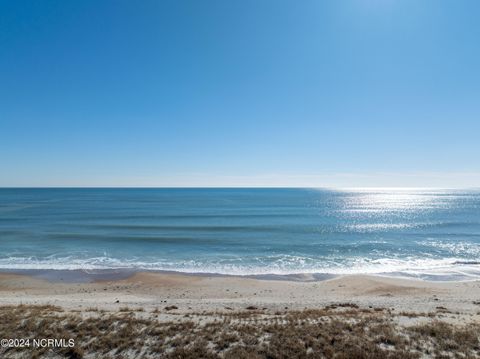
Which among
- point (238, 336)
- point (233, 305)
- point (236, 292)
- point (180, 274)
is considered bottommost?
point (180, 274)

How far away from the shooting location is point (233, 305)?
554 inches

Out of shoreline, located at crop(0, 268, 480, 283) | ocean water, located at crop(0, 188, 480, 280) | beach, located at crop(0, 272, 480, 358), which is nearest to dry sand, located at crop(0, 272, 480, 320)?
beach, located at crop(0, 272, 480, 358)

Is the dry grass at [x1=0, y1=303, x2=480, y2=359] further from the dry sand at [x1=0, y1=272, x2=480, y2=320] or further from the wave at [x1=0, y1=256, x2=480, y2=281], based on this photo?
the wave at [x1=0, y1=256, x2=480, y2=281]

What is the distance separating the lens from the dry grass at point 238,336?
800 cm

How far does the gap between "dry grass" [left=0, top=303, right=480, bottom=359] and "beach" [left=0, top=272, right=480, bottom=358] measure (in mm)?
47

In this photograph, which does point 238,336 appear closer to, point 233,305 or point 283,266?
point 233,305

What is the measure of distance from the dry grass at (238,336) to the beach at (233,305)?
5 cm

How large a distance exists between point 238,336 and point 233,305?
17.4ft

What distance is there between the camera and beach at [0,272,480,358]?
877cm

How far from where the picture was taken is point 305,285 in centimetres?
2022

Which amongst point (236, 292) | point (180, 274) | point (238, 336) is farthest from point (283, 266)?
point (238, 336)

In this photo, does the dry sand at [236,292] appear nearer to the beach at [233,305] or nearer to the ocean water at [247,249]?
the beach at [233,305]

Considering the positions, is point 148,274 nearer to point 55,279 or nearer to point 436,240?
point 55,279

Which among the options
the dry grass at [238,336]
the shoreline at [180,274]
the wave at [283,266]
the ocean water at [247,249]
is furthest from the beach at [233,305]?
the ocean water at [247,249]
